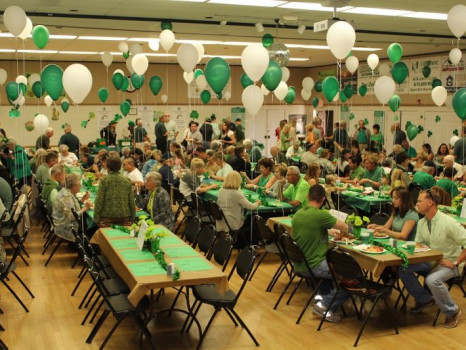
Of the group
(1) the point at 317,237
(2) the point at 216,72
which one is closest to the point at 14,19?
(2) the point at 216,72

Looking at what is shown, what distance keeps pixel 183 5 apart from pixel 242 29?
2.83m

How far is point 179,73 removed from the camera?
858 inches

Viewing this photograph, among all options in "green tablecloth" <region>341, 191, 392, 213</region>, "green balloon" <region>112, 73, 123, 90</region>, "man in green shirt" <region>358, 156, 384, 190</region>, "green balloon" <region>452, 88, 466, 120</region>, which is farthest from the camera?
"green balloon" <region>112, 73, 123, 90</region>

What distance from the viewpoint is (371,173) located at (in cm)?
1011

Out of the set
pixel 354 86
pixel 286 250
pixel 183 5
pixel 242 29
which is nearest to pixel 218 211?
pixel 286 250

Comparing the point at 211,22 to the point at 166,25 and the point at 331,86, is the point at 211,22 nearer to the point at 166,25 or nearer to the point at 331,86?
the point at 166,25

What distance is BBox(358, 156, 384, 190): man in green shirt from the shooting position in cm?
993

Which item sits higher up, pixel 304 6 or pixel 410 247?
pixel 304 6

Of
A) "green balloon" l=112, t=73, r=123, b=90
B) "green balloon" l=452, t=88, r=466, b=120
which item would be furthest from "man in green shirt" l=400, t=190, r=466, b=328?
"green balloon" l=112, t=73, r=123, b=90

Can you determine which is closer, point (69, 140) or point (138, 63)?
point (138, 63)

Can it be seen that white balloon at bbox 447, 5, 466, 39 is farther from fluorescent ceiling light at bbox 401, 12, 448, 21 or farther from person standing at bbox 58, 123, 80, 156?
person standing at bbox 58, 123, 80, 156

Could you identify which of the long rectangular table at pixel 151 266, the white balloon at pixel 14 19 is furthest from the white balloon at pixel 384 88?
the white balloon at pixel 14 19

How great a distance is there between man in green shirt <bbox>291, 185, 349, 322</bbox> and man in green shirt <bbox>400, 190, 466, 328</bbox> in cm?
76

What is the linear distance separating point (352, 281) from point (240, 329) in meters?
1.16
